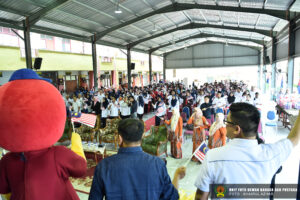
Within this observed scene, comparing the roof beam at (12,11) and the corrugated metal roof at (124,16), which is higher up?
the corrugated metal roof at (124,16)

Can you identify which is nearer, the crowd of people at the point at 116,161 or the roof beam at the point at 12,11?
the crowd of people at the point at 116,161

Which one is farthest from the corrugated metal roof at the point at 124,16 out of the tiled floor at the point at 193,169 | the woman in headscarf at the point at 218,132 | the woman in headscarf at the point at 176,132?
the woman in headscarf at the point at 176,132

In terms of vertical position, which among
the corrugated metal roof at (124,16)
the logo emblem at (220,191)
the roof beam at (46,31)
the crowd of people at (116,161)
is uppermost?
the corrugated metal roof at (124,16)

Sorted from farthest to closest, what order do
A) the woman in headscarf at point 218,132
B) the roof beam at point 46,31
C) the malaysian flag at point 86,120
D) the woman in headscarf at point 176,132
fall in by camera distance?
the roof beam at point 46,31
the woman in headscarf at point 176,132
the woman in headscarf at point 218,132
the malaysian flag at point 86,120

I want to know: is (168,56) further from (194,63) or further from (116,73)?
(116,73)

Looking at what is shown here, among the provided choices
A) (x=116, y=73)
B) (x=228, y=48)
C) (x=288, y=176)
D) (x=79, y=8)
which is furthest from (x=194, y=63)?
(x=288, y=176)

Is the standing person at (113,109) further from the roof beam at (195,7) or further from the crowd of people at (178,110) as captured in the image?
the roof beam at (195,7)

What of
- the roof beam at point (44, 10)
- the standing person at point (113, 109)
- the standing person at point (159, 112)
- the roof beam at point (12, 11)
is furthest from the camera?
the roof beam at point (44, 10)

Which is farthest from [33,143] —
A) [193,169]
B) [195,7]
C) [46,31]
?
[195,7]

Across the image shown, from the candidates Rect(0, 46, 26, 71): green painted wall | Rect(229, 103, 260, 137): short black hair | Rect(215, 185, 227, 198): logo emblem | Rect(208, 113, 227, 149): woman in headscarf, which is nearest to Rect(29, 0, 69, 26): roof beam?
Rect(0, 46, 26, 71): green painted wall

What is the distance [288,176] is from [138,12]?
12086mm

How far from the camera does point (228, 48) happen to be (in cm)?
2644

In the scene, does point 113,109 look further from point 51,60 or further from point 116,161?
point 116,161

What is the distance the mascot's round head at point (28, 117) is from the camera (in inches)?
48.9
